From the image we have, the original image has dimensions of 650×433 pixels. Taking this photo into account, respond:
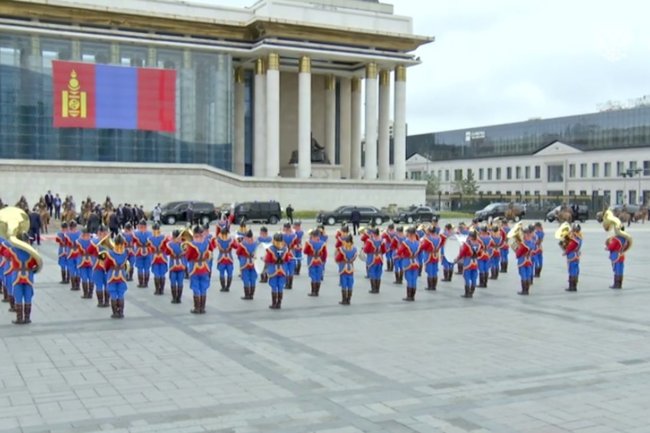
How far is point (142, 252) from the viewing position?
56.3 feet

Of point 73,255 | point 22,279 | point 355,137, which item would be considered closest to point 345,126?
point 355,137

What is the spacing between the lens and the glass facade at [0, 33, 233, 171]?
152ft

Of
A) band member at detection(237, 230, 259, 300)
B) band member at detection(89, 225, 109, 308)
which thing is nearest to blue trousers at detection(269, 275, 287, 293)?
band member at detection(237, 230, 259, 300)

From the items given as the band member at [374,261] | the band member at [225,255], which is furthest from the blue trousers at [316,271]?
the band member at [225,255]

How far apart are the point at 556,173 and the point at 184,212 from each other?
60.6 metres

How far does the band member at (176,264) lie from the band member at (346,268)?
316 centimetres

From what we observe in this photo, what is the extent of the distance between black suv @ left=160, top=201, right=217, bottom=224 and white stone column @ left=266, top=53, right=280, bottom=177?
1062cm

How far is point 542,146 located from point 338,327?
85551 millimetres

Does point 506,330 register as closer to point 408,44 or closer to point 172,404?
point 172,404

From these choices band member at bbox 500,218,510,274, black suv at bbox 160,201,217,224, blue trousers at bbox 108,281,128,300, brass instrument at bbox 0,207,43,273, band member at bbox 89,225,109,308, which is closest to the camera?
brass instrument at bbox 0,207,43,273

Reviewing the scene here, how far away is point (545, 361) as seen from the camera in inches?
392

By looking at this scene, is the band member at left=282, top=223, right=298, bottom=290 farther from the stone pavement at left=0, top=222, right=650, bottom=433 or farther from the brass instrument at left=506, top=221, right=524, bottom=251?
the brass instrument at left=506, top=221, right=524, bottom=251

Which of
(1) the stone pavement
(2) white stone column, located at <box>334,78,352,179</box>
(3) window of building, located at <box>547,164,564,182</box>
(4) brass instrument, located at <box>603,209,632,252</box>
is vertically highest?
(2) white stone column, located at <box>334,78,352,179</box>

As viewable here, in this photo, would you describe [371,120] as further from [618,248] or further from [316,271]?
[316,271]
